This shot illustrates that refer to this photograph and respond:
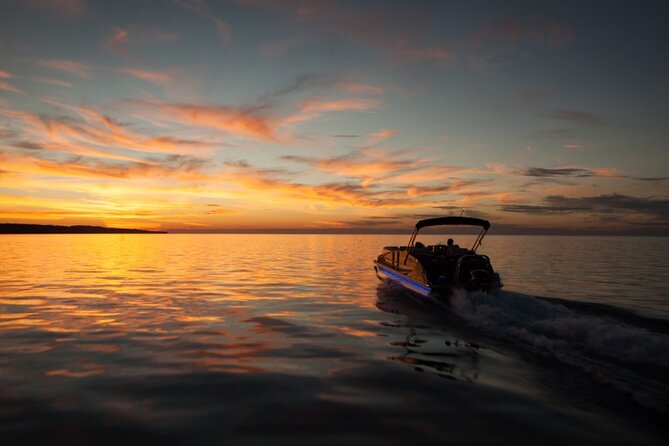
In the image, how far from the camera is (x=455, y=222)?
20109 mm

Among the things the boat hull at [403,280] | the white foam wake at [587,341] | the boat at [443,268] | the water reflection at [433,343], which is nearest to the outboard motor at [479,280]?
the boat at [443,268]

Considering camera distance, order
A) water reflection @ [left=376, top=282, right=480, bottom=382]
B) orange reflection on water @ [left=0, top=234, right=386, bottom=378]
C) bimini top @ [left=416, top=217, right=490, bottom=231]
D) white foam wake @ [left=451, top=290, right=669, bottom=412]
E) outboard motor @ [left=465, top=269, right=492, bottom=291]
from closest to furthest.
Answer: white foam wake @ [left=451, top=290, right=669, bottom=412] → water reflection @ [left=376, top=282, right=480, bottom=382] → orange reflection on water @ [left=0, top=234, right=386, bottom=378] → outboard motor @ [left=465, top=269, right=492, bottom=291] → bimini top @ [left=416, top=217, right=490, bottom=231]

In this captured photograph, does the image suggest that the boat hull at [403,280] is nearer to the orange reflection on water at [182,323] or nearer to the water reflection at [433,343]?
the water reflection at [433,343]

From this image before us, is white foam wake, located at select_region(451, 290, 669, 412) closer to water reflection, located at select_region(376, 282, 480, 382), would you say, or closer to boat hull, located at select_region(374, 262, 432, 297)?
water reflection, located at select_region(376, 282, 480, 382)

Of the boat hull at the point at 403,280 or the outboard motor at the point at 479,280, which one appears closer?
the outboard motor at the point at 479,280

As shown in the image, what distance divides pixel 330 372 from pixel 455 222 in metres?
13.6

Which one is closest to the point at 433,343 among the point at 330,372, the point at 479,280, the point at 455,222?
the point at 330,372

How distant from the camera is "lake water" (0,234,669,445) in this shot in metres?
5.77

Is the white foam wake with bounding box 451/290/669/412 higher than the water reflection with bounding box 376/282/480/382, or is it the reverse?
the white foam wake with bounding box 451/290/669/412

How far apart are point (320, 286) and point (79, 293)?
1206cm

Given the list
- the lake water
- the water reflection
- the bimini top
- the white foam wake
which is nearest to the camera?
the lake water

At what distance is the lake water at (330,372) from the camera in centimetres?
577

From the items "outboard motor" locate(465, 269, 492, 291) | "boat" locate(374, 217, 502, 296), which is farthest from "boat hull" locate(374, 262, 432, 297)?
"outboard motor" locate(465, 269, 492, 291)

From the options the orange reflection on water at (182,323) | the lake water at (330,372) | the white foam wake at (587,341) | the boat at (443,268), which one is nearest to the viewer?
the lake water at (330,372)
